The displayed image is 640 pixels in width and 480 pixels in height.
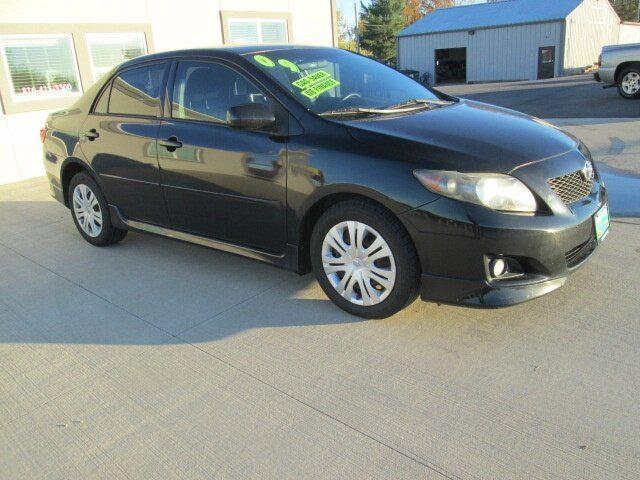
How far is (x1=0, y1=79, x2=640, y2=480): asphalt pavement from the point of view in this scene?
2383mm

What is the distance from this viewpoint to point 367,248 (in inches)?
131

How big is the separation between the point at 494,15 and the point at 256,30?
30.2m

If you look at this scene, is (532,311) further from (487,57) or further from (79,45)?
(487,57)

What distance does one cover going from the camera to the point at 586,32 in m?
35.5

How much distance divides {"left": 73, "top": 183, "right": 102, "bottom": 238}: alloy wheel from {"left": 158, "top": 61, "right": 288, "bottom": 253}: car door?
119cm

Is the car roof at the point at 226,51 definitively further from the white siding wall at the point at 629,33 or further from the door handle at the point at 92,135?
the white siding wall at the point at 629,33

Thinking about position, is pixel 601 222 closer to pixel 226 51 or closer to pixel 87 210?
pixel 226 51

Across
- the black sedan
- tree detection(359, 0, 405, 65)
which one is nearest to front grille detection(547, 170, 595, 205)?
the black sedan

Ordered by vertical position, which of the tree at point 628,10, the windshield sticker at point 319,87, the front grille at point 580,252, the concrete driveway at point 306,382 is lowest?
the concrete driveway at point 306,382

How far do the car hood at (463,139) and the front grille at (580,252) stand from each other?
55cm

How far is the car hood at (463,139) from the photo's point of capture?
10.0 ft

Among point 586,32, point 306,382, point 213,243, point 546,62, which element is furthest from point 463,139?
point 586,32

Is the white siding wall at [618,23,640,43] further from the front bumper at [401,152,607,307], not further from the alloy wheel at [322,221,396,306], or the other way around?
the alloy wheel at [322,221,396,306]

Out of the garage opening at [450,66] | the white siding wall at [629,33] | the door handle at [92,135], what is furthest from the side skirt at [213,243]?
the white siding wall at [629,33]
